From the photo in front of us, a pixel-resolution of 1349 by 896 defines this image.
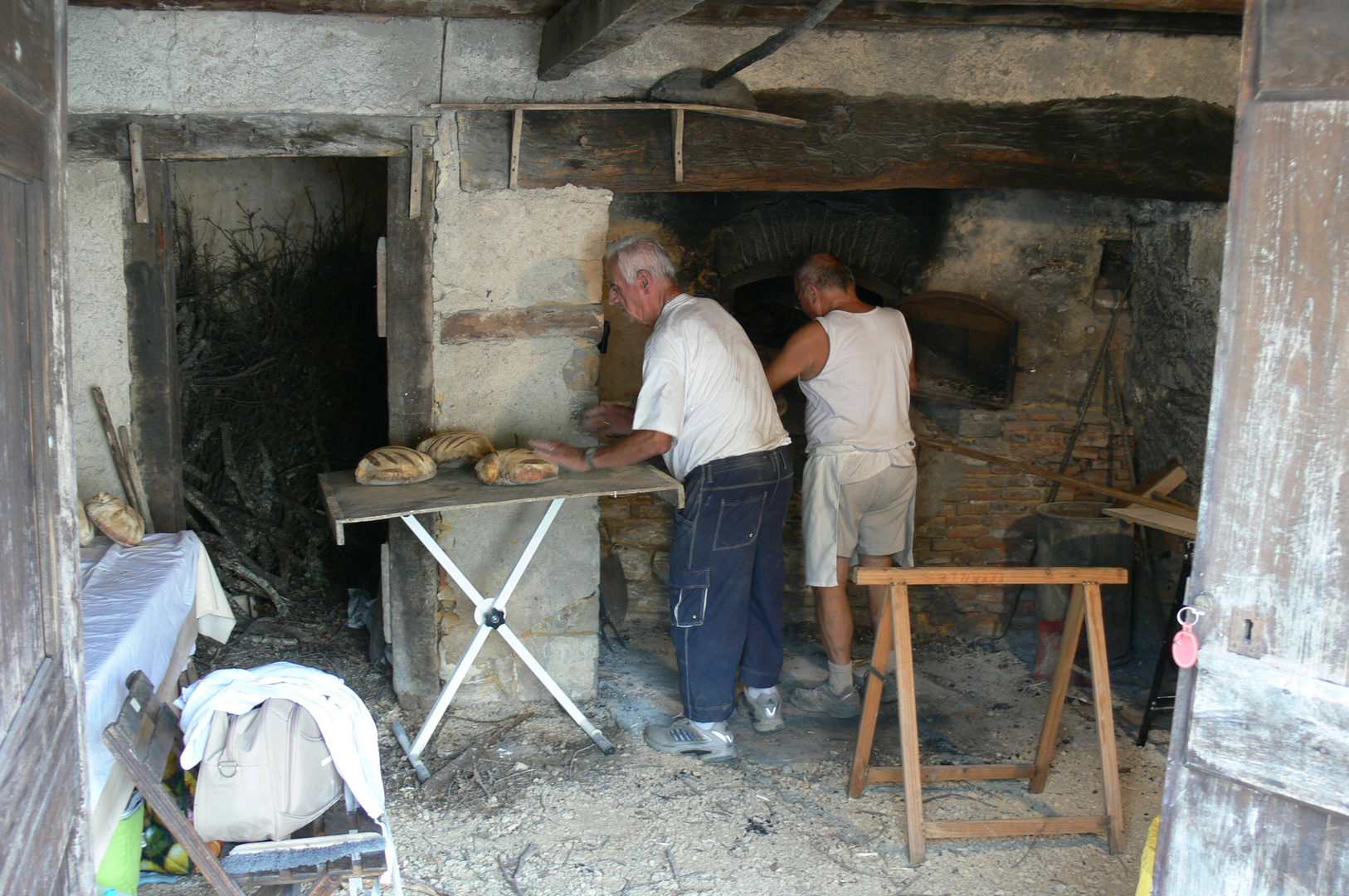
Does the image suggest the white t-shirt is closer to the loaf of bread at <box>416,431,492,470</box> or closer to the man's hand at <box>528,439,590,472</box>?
the man's hand at <box>528,439,590,472</box>

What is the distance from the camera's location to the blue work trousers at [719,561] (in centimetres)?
353

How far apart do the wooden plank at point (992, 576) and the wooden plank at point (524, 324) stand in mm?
1411

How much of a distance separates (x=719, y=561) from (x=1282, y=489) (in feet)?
6.83

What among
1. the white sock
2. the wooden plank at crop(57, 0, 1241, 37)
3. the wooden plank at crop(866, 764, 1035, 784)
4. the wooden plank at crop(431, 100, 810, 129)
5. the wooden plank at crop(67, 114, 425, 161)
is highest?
the wooden plank at crop(57, 0, 1241, 37)

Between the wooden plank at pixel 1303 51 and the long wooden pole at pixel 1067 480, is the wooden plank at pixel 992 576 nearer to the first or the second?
the long wooden pole at pixel 1067 480

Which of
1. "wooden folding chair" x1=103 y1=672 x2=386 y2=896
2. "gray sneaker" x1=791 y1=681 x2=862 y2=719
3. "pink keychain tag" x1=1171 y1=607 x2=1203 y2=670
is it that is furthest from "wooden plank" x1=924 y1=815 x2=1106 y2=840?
"wooden folding chair" x1=103 y1=672 x2=386 y2=896

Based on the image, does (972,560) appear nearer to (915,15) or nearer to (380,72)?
(915,15)

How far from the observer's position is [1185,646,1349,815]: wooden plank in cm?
161

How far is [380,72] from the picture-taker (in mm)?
3434

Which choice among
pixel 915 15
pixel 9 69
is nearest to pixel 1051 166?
pixel 915 15

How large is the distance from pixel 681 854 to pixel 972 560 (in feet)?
8.04

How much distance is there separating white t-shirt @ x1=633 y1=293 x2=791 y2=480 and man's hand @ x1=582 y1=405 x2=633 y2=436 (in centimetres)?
27

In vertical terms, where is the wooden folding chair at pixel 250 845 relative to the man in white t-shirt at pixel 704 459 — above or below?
below

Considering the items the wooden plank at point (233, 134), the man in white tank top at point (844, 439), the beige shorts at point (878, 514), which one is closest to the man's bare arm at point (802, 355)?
the man in white tank top at point (844, 439)
